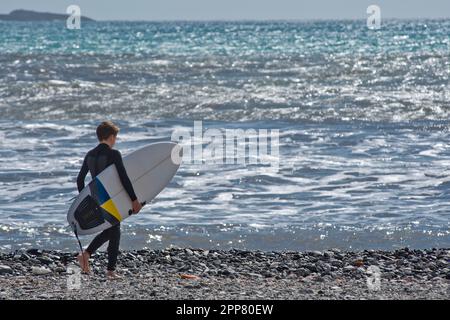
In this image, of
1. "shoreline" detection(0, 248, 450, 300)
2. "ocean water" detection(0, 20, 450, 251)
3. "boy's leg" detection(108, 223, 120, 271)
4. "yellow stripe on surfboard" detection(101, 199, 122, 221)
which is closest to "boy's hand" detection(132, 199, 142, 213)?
"yellow stripe on surfboard" detection(101, 199, 122, 221)

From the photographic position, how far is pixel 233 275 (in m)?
8.04

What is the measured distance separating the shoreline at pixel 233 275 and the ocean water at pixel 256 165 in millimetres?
653

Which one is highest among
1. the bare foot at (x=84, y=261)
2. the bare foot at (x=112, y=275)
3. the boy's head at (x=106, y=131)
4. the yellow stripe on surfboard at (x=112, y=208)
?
the boy's head at (x=106, y=131)

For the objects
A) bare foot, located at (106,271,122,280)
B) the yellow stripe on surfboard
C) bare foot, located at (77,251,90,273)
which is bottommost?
bare foot, located at (106,271,122,280)

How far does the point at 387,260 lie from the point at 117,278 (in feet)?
8.01

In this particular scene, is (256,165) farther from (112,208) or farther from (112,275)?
(112,275)

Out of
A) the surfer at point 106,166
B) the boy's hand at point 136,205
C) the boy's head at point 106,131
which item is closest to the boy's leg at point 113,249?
the surfer at point 106,166

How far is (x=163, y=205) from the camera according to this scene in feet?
37.2

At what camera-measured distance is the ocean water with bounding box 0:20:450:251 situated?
396 inches

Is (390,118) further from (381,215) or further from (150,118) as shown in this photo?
(381,215)

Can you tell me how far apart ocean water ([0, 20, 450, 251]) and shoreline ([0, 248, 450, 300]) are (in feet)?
2.14

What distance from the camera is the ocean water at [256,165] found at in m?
10.1

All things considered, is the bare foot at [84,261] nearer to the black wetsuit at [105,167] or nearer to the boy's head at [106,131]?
the black wetsuit at [105,167]

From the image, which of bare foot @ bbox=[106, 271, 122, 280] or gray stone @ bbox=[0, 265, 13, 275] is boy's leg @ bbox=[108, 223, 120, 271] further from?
gray stone @ bbox=[0, 265, 13, 275]
